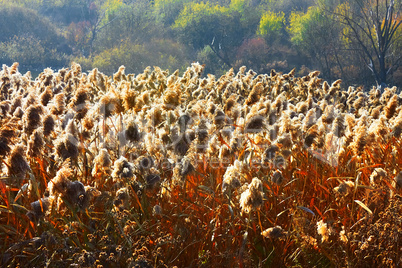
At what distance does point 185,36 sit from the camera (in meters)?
36.9

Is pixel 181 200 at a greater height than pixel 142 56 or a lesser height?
greater

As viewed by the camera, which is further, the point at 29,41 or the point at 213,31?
the point at 213,31

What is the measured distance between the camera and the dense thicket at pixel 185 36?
30.5 m

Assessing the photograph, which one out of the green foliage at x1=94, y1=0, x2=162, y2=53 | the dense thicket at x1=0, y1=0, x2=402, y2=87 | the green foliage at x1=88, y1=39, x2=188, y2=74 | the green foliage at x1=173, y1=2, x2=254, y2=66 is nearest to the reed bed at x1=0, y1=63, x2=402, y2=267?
the dense thicket at x1=0, y1=0, x2=402, y2=87

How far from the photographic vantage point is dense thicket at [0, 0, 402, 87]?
3048cm

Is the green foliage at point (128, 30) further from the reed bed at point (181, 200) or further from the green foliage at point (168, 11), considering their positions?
the reed bed at point (181, 200)

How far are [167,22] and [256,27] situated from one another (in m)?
8.58

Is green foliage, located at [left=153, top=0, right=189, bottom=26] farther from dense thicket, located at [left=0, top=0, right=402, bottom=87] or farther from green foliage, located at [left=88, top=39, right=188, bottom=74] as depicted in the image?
green foliage, located at [left=88, top=39, right=188, bottom=74]

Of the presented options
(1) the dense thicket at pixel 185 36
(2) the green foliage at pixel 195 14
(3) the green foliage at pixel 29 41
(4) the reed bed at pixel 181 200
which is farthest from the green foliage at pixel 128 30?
(4) the reed bed at pixel 181 200

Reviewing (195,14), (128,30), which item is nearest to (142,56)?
(128,30)

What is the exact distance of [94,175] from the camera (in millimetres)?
3129

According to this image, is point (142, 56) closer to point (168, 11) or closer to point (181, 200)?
point (168, 11)

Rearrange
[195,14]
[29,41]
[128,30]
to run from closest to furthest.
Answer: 1. [29,41]
2. [128,30]
3. [195,14]

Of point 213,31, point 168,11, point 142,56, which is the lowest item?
point 142,56
